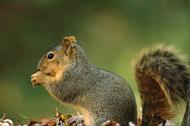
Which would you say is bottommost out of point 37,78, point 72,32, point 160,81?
point 160,81

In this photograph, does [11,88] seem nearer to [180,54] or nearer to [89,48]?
[89,48]

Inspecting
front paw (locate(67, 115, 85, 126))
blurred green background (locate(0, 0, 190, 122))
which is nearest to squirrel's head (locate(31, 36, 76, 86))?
front paw (locate(67, 115, 85, 126))

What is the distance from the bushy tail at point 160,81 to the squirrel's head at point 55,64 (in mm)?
280

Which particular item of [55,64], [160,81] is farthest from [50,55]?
[160,81]

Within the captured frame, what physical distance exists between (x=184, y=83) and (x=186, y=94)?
46 mm

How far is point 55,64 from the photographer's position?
388 centimetres

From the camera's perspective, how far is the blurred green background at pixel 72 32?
282 inches

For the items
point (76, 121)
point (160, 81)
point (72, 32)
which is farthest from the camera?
point (72, 32)

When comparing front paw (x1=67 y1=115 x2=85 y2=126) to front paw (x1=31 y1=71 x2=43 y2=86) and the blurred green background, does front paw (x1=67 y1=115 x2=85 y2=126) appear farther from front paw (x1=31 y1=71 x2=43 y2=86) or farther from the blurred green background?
the blurred green background

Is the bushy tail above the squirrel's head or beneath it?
beneath

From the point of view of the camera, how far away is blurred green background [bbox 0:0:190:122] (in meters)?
7.16

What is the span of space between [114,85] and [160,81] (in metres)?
0.18

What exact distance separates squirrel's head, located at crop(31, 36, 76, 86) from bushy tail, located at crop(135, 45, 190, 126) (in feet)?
0.92

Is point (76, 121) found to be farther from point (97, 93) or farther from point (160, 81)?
point (160, 81)
